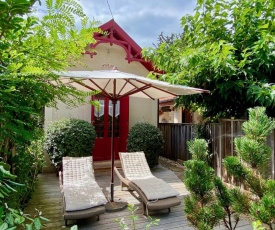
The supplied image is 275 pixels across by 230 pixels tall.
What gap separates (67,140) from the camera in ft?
25.6

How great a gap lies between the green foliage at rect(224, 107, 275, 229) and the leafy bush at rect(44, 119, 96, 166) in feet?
20.6

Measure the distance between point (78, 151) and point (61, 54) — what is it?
6.54 m

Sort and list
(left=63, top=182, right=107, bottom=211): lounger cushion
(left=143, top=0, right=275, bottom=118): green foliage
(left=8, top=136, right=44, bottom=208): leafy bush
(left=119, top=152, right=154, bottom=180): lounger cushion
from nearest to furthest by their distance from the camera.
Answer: (left=8, top=136, right=44, bottom=208): leafy bush, (left=63, top=182, right=107, bottom=211): lounger cushion, (left=143, top=0, right=275, bottom=118): green foliage, (left=119, top=152, right=154, bottom=180): lounger cushion

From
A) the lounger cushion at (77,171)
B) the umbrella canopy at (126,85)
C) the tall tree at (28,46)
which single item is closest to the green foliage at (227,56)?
the umbrella canopy at (126,85)

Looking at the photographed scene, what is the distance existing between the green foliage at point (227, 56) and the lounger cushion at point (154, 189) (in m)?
2.75

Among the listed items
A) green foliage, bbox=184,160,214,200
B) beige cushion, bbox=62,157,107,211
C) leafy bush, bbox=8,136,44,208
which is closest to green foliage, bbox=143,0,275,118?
green foliage, bbox=184,160,214,200

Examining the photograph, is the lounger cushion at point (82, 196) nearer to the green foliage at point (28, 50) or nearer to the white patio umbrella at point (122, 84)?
the white patio umbrella at point (122, 84)

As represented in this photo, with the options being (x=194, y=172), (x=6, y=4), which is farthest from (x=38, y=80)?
(x=194, y=172)

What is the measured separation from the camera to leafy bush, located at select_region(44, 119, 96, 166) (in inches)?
308

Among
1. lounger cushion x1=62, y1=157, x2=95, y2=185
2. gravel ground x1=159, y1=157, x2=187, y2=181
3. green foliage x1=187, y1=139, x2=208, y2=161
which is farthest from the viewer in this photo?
gravel ground x1=159, y1=157, x2=187, y2=181

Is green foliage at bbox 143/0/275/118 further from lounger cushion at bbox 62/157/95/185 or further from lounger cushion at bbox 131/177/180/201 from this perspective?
lounger cushion at bbox 62/157/95/185

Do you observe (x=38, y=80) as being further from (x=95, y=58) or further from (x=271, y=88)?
(x=95, y=58)

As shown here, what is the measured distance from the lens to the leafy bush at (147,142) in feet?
29.7

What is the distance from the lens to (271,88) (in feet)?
16.1
